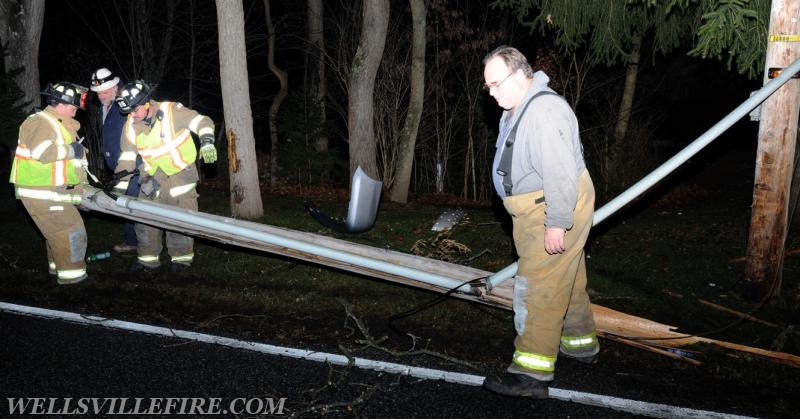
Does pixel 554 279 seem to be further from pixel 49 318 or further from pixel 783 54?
pixel 49 318

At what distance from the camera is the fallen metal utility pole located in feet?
14.4

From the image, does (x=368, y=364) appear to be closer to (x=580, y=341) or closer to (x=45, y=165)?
(x=580, y=341)

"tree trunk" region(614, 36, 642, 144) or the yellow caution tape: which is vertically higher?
the yellow caution tape

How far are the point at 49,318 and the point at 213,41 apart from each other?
16.9 meters

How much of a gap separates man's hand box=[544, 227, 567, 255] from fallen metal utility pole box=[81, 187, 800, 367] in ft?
3.13

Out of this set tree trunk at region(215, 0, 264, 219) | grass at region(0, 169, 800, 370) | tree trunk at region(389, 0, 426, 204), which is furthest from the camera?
tree trunk at region(389, 0, 426, 204)

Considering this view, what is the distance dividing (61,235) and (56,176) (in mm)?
579

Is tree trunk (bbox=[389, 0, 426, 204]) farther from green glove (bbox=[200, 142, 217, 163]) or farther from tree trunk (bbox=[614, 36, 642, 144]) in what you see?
green glove (bbox=[200, 142, 217, 163])

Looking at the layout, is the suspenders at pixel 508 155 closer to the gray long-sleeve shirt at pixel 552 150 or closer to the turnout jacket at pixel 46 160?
the gray long-sleeve shirt at pixel 552 150

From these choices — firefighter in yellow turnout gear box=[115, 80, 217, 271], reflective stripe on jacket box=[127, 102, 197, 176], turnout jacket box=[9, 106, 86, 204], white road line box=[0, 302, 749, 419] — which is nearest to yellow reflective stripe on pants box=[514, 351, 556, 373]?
white road line box=[0, 302, 749, 419]

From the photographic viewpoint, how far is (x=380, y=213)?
9.66 meters

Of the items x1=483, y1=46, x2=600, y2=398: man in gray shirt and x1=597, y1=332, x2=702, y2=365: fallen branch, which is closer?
x1=483, y1=46, x2=600, y2=398: man in gray shirt

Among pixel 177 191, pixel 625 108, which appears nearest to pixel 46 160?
pixel 177 191

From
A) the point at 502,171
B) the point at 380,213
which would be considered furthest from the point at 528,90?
the point at 380,213
